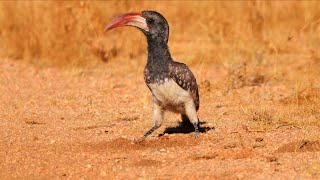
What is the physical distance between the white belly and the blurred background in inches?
146

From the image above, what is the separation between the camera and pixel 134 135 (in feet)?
23.6

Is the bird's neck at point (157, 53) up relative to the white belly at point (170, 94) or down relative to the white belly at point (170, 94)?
up

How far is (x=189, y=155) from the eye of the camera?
6.23 meters

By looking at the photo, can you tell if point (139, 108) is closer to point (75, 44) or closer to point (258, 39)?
point (75, 44)

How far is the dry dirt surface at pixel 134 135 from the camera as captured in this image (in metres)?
5.81

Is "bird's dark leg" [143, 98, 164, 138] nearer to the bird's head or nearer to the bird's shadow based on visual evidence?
the bird's shadow

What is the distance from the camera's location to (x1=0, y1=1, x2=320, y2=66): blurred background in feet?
36.6

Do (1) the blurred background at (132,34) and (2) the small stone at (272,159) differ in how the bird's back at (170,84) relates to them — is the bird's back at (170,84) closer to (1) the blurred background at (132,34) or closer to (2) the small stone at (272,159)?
(2) the small stone at (272,159)

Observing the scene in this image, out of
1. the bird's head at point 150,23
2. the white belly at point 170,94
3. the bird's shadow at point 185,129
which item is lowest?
the bird's shadow at point 185,129

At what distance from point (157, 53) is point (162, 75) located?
0.79ft

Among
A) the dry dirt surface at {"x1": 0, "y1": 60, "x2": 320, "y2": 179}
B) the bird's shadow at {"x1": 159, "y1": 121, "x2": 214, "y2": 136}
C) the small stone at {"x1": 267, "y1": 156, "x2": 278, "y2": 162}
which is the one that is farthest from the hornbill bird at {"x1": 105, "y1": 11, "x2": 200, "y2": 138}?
the small stone at {"x1": 267, "y1": 156, "x2": 278, "y2": 162}

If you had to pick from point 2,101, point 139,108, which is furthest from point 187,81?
point 2,101

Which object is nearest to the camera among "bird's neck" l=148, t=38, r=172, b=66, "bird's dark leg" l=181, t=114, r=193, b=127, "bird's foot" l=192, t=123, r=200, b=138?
"bird's neck" l=148, t=38, r=172, b=66

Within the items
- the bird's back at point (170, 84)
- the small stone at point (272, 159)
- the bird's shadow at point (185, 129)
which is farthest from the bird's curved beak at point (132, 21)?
the small stone at point (272, 159)
